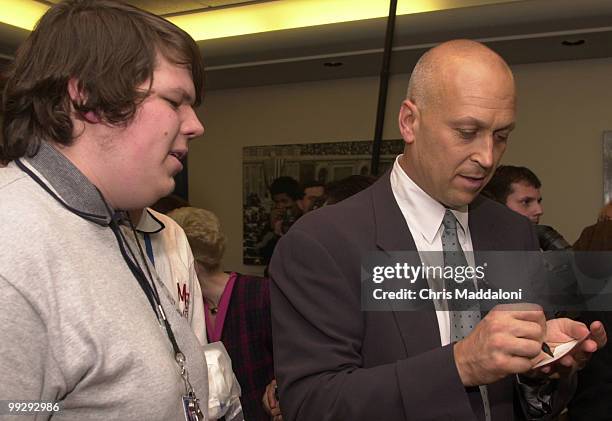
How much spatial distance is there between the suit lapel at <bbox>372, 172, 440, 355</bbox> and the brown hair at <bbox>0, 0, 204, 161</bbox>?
1.69ft

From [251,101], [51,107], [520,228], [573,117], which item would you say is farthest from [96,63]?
[251,101]

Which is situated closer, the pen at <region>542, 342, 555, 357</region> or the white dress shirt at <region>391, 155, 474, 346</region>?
the pen at <region>542, 342, 555, 357</region>

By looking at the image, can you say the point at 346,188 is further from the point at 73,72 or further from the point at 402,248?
the point at 73,72

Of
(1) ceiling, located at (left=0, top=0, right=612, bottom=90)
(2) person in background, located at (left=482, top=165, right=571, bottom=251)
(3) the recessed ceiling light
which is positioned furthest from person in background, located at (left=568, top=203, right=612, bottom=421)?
(3) the recessed ceiling light

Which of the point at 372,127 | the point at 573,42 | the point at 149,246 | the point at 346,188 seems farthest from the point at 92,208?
the point at 372,127

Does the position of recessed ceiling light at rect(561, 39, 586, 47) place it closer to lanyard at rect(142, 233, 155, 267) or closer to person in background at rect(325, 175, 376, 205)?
person in background at rect(325, 175, 376, 205)

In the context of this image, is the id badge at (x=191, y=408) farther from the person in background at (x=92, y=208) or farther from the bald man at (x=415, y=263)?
the bald man at (x=415, y=263)

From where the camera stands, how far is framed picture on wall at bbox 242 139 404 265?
15.9 ft

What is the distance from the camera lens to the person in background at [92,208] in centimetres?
72

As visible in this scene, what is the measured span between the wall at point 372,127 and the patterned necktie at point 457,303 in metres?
3.27

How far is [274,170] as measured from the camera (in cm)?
519

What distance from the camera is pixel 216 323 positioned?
1.94 m

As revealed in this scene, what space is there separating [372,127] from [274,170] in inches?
36.9
